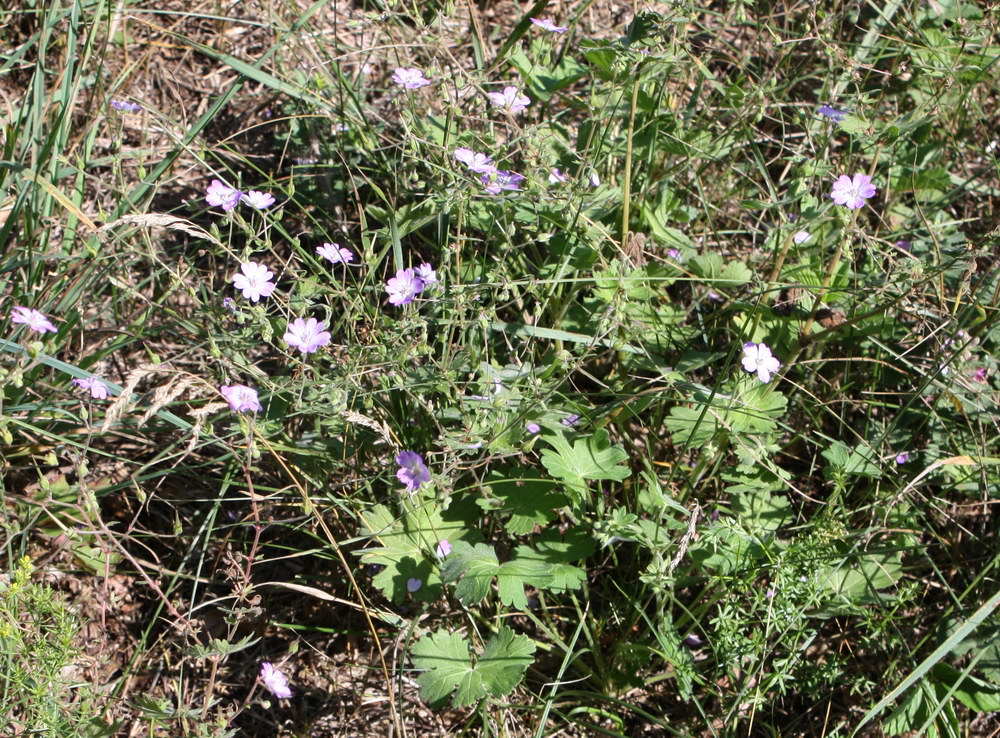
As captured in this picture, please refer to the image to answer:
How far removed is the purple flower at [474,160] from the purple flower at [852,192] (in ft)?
2.99

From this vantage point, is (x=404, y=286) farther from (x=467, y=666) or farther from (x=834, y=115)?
(x=834, y=115)

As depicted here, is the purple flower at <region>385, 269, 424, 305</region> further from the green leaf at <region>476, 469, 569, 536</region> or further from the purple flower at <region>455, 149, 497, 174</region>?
the green leaf at <region>476, 469, 569, 536</region>

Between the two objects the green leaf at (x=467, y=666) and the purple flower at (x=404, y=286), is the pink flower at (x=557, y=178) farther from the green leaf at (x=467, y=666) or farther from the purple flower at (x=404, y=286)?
the green leaf at (x=467, y=666)

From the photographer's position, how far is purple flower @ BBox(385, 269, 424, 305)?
225cm

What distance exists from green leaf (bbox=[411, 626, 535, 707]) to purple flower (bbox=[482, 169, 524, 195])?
1.08 meters

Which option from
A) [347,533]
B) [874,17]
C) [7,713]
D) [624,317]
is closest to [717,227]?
[624,317]

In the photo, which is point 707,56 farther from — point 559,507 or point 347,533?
point 347,533

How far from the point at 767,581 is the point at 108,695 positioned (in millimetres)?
1738

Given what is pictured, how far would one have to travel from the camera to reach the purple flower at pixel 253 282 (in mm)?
2123

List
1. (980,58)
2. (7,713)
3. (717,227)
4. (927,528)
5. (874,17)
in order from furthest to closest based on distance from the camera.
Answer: (874,17) < (717,227) < (980,58) < (927,528) < (7,713)

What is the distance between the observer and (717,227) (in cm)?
305

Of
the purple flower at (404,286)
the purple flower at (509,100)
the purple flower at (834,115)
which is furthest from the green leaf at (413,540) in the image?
the purple flower at (834,115)

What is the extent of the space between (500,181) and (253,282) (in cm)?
69

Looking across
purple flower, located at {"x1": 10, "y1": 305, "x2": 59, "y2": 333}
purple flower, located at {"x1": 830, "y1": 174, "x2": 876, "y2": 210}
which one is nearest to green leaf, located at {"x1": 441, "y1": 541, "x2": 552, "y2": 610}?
purple flower, located at {"x1": 10, "y1": 305, "x2": 59, "y2": 333}
